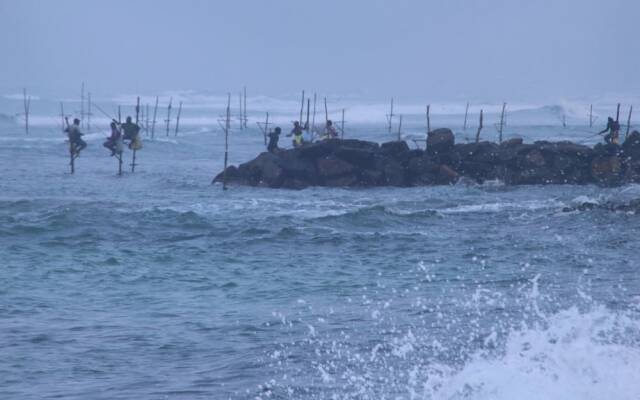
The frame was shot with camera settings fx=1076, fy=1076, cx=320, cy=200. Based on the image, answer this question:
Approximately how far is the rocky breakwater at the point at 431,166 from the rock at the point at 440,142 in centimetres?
14

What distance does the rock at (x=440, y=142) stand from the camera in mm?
29278

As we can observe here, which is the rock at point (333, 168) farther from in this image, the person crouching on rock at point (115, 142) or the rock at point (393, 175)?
the person crouching on rock at point (115, 142)

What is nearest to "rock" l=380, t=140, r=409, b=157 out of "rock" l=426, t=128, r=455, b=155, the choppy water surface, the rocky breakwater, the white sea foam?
the rocky breakwater

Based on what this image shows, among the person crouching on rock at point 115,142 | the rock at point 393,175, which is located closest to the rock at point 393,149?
the rock at point 393,175

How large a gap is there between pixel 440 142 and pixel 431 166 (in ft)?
5.17

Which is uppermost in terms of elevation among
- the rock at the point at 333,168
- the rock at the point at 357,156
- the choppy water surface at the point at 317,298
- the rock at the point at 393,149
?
the rock at the point at 393,149

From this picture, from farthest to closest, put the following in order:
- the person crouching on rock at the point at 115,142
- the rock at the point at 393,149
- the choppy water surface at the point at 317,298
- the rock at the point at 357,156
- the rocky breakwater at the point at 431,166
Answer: the person crouching on rock at the point at 115,142, the rock at the point at 393,149, the rock at the point at 357,156, the rocky breakwater at the point at 431,166, the choppy water surface at the point at 317,298

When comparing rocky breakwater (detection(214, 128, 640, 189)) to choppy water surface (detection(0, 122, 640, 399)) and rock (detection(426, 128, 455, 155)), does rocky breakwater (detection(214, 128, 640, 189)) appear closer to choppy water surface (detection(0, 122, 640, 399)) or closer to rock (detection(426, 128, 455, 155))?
rock (detection(426, 128, 455, 155))

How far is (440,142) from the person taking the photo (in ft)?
96.4

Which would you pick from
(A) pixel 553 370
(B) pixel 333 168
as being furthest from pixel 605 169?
(A) pixel 553 370

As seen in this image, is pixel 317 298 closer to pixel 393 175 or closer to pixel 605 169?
pixel 393 175

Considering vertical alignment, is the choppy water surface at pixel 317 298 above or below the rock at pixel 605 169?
below

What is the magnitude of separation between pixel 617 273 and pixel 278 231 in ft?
21.0

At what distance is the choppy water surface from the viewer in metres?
8.58
